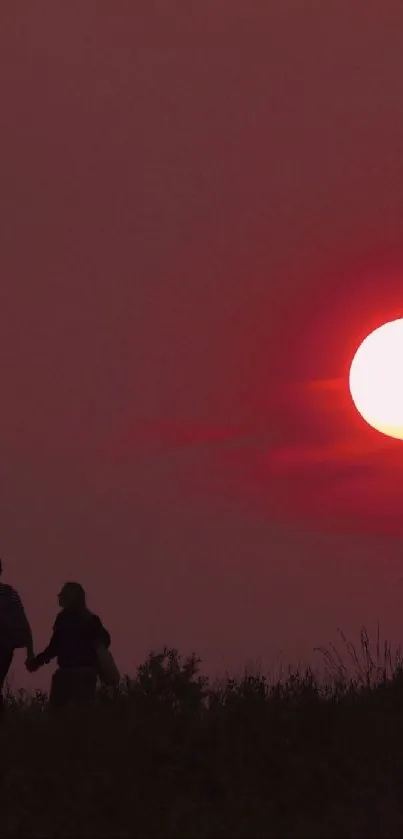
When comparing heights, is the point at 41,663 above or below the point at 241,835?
above

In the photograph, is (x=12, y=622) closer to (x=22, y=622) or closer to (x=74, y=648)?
(x=22, y=622)

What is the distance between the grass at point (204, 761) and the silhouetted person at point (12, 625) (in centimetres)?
65

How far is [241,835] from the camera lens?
1505cm

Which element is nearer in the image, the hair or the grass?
the grass

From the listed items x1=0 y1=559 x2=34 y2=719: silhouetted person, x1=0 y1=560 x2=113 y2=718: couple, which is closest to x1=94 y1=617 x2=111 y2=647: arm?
x1=0 y1=560 x2=113 y2=718: couple

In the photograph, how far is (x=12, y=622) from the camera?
19.3 meters

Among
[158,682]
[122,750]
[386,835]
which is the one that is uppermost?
[158,682]

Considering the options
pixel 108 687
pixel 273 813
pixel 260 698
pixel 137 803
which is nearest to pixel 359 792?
pixel 273 813

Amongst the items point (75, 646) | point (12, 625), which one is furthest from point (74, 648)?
point (12, 625)

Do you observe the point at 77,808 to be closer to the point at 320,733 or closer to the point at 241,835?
the point at 241,835

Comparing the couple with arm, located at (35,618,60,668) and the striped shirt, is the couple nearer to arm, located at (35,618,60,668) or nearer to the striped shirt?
arm, located at (35,618,60,668)

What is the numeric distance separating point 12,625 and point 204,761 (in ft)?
10.7

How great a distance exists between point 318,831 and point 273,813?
590mm

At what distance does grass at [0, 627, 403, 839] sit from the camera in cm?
1549
